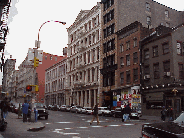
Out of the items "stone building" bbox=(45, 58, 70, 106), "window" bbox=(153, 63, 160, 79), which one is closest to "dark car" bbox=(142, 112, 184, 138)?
"window" bbox=(153, 63, 160, 79)

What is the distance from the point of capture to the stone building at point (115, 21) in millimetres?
44550

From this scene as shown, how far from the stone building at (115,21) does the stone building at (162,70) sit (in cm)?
796

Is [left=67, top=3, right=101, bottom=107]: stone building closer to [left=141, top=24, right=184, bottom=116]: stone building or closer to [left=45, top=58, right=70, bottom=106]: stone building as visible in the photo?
[left=45, top=58, right=70, bottom=106]: stone building

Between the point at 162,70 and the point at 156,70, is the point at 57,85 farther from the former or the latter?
the point at 162,70

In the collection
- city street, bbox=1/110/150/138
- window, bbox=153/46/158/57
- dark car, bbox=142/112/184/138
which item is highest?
window, bbox=153/46/158/57

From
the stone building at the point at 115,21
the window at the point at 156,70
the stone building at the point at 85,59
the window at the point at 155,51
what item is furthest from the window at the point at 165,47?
the stone building at the point at 85,59

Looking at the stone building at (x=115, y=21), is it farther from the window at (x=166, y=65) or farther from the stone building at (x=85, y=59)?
the window at (x=166, y=65)

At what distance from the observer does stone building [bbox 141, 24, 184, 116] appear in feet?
101

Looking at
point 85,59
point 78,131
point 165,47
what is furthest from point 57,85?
point 78,131

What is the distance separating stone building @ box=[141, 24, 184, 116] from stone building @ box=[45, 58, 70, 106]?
3140cm

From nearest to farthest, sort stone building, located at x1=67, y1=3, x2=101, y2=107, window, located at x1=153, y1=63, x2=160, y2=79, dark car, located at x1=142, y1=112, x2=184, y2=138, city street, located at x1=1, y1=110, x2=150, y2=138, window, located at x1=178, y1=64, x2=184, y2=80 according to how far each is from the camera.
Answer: dark car, located at x1=142, y1=112, x2=184, y2=138
city street, located at x1=1, y1=110, x2=150, y2=138
window, located at x1=178, y1=64, x2=184, y2=80
window, located at x1=153, y1=63, x2=160, y2=79
stone building, located at x1=67, y1=3, x2=101, y2=107

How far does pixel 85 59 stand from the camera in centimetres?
5547

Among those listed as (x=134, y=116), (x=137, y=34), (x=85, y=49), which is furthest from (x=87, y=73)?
(x=134, y=116)

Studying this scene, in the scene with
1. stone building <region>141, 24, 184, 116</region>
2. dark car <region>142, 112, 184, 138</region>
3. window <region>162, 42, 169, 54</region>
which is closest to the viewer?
dark car <region>142, 112, 184, 138</region>
